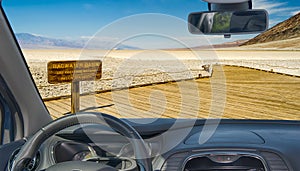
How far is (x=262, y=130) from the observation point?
6.72ft

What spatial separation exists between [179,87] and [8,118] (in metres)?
1.06

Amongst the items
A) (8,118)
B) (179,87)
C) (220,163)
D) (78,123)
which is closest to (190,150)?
(220,163)

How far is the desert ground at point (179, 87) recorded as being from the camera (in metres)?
2.12

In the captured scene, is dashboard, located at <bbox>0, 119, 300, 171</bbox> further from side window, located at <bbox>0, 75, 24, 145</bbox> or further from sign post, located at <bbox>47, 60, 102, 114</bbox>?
sign post, located at <bbox>47, 60, 102, 114</bbox>

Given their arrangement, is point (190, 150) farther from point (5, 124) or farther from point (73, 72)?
point (73, 72)

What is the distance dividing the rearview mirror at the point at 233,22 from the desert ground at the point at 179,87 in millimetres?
139

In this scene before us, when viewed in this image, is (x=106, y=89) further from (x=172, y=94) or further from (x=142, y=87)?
(x=142, y=87)

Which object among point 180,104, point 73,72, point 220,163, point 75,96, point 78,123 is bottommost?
point 180,104

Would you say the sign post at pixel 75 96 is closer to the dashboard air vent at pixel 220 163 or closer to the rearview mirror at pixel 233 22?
the rearview mirror at pixel 233 22

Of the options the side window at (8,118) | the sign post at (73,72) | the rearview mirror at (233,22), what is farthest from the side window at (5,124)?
the sign post at (73,72)

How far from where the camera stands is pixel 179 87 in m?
2.59

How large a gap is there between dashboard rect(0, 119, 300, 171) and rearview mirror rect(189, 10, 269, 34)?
500mm

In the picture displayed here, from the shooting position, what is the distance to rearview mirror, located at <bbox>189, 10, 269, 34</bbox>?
1.78 m

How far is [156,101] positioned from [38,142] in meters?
3.63
